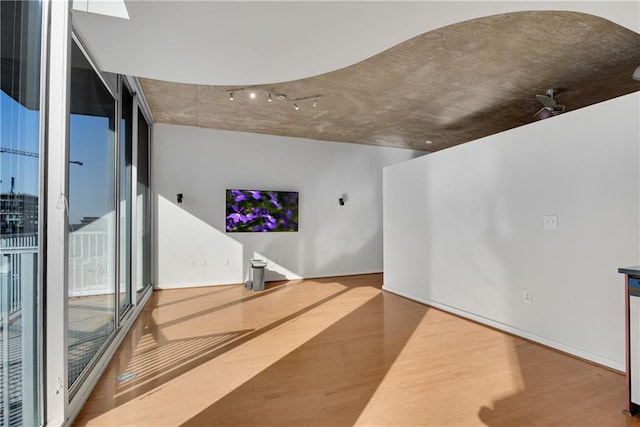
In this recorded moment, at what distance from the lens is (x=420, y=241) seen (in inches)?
198

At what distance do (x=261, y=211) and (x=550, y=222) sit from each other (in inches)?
187

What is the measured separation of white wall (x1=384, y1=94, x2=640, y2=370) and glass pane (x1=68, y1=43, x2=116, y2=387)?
13.2 feet

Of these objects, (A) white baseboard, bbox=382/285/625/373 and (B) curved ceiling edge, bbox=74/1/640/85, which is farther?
(A) white baseboard, bbox=382/285/625/373

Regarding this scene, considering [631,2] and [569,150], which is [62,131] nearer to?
[631,2]

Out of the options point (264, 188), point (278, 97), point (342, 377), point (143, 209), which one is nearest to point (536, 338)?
point (342, 377)

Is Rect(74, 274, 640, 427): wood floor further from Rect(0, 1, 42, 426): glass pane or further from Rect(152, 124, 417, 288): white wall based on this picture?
Rect(152, 124, 417, 288): white wall

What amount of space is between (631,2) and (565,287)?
2385 millimetres

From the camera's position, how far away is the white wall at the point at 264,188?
5.89 m

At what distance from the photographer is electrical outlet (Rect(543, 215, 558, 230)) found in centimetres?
317

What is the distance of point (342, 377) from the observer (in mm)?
2609

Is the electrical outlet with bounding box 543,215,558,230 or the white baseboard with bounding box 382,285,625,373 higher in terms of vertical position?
the electrical outlet with bounding box 543,215,558,230

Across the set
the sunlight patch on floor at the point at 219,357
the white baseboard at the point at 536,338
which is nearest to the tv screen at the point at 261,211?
the sunlight patch on floor at the point at 219,357

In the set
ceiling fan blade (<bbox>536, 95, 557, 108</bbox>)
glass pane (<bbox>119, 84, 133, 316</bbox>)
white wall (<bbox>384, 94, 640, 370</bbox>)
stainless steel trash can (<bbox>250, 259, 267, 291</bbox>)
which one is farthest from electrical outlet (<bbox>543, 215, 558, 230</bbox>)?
glass pane (<bbox>119, 84, 133, 316</bbox>)

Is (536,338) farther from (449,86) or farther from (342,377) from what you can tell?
(449,86)
